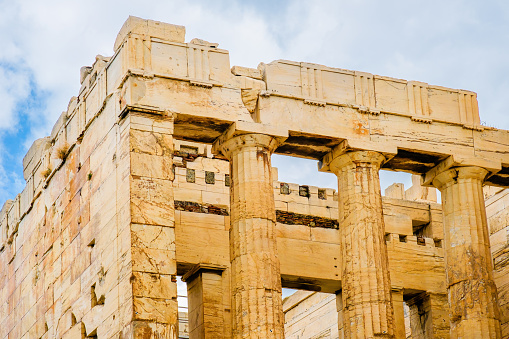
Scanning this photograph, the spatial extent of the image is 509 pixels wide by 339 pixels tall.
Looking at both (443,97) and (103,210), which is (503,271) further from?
(103,210)

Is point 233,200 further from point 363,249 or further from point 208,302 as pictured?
point 208,302

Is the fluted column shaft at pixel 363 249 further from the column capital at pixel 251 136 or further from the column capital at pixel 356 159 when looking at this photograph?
the column capital at pixel 251 136

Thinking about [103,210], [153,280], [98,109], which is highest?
[98,109]

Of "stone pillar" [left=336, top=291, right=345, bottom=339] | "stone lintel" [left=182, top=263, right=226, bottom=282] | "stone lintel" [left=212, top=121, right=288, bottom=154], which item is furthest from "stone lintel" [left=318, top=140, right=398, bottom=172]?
"stone pillar" [left=336, top=291, right=345, bottom=339]

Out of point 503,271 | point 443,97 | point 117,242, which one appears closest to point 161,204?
point 117,242

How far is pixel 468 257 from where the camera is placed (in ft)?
112

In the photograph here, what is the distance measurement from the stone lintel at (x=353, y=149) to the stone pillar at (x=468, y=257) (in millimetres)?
1938

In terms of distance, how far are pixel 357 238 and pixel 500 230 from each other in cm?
890

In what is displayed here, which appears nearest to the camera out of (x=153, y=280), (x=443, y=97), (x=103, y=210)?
(x=153, y=280)

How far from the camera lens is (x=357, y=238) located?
32844 millimetres

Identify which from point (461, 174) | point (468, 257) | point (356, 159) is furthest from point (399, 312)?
point (356, 159)

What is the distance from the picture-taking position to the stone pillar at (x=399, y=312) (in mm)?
36688

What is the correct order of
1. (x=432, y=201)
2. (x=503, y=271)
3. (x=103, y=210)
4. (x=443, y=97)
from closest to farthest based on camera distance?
(x=103, y=210) < (x=443, y=97) < (x=503, y=271) < (x=432, y=201)

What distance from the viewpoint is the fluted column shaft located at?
1264 inches
